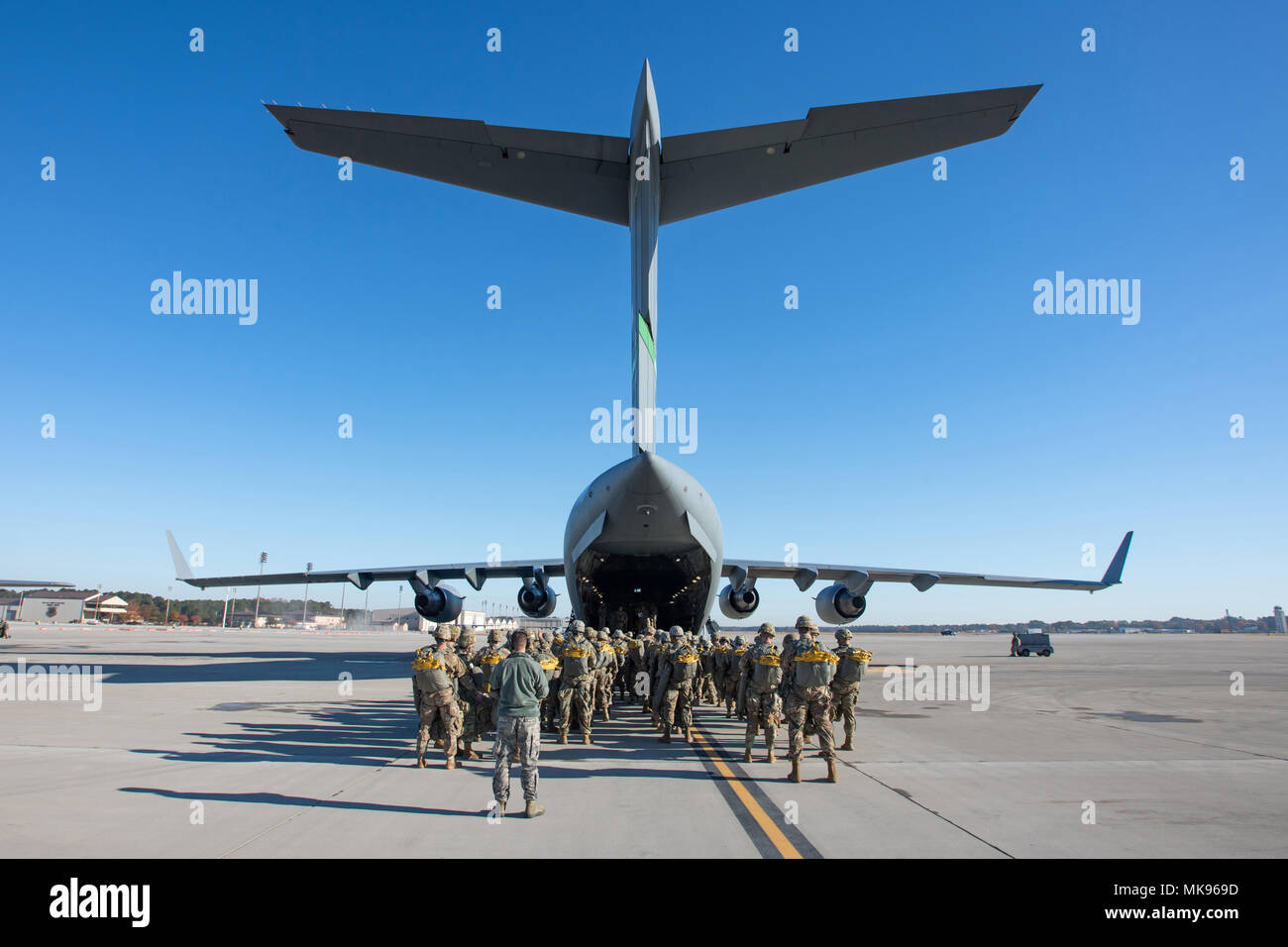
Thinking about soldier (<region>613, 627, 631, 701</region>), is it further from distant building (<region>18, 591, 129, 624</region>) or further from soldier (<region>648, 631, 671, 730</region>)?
distant building (<region>18, 591, 129, 624</region>)

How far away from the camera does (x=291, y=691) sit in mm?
14047

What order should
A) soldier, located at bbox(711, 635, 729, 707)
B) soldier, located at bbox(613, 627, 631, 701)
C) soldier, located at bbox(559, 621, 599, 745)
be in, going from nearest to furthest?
soldier, located at bbox(559, 621, 599, 745), soldier, located at bbox(711, 635, 729, 707), soldier, located at bbox(613, 627, 631, 701)

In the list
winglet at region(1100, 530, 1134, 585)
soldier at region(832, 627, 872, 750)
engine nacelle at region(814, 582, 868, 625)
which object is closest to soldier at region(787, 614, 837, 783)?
soldier at region(832, 627, 872, 750)

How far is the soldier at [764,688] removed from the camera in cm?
780

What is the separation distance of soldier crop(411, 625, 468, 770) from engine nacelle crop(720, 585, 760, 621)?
44.7ft

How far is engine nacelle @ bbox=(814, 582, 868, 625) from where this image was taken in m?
18.7

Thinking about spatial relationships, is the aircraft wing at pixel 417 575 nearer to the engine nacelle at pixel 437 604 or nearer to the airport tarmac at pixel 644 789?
the engine nacelle at pixel 437 604

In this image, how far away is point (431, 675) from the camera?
7258mm

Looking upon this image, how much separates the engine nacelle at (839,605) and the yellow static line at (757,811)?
1109 centimetres

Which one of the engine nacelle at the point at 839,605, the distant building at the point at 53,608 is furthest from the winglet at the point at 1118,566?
the distant building at the point at 53,608

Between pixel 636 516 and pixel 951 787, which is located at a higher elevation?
pixel 636 516
